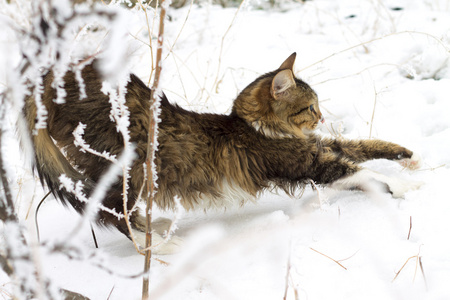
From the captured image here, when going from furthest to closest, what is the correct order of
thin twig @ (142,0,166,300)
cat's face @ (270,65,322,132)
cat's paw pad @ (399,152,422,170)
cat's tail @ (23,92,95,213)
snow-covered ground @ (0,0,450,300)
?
cat's paw pad @ (399,152,422,170) → cat's face @ (270,65,322,132) → cat's tail @ (23,92,95,213) → snow-covered ground @ (0,0,450,300) → thin twig @ (142,0,166,300)

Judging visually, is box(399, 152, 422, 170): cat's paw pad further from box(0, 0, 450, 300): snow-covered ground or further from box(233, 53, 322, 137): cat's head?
box(233, 53, 322, 137): cat's head

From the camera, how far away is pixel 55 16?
1.08m

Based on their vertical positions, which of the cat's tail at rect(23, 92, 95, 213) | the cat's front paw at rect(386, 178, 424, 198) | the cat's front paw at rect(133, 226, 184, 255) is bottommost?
the cat's front paw at rect(133, 226, 184, 255)

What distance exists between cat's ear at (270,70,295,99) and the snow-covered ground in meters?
0.60

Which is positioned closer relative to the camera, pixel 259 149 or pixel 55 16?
pixel 55 16

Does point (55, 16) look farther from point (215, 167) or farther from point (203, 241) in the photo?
point (215, 167)

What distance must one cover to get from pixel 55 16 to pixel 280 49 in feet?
11.7

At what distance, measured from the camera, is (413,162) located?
251 centimetres

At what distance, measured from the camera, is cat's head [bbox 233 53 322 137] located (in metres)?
2.37

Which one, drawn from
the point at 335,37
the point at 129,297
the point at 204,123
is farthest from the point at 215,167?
the point at 335,37

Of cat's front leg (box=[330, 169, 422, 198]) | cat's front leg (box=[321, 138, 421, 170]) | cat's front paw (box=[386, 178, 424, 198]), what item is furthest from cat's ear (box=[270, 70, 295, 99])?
cat's front paw (box=[386, 178, 424, 198])

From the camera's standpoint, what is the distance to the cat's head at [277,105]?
7.79 feet

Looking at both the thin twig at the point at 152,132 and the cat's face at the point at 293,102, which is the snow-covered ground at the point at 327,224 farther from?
the cat's face at the point at 293,102

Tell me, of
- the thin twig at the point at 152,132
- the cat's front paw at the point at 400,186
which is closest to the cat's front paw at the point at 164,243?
the thin twig at the point at 152,132
